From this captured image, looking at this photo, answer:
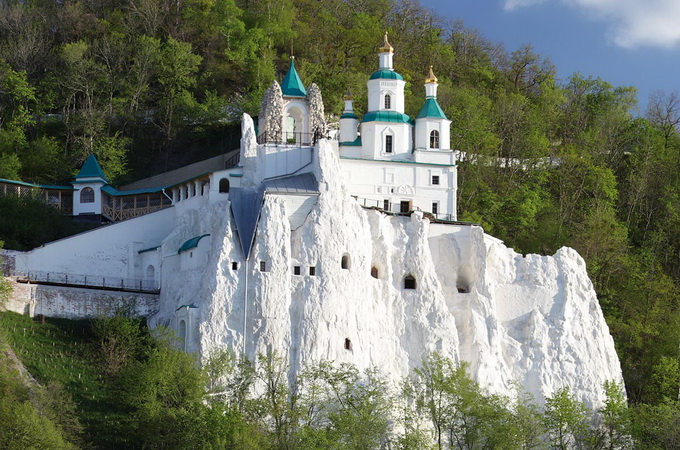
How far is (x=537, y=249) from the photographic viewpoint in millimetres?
67750

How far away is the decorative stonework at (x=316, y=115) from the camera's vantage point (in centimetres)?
5816

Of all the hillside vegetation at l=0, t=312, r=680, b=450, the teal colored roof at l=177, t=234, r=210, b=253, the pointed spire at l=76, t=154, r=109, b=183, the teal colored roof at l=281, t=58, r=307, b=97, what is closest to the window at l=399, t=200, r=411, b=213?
the teal colored roof at l=281, t=58, r=307, b=97

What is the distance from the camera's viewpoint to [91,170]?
207ft

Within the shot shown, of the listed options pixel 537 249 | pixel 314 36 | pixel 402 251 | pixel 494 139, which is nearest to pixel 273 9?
pixel 314 36

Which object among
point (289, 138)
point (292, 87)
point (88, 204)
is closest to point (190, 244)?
point (289, 138)

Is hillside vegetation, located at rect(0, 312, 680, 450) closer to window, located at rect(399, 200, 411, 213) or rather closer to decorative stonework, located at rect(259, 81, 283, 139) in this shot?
window, located at rect(399, 200, 411, 213)

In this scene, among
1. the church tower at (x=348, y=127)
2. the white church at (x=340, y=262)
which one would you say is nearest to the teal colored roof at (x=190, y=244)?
the white church at (x=340, y=262)

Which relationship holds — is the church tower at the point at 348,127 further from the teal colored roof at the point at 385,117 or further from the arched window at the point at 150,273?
the arched window at the point at 150,273

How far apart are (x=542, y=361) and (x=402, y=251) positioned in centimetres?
763

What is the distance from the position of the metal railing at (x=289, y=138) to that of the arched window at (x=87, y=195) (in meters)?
9.25

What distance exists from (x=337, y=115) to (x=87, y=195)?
1512 centimetres

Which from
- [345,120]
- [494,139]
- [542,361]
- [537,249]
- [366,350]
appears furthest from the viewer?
[494,139]

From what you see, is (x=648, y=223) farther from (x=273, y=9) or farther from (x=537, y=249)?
(x=273, y=9)

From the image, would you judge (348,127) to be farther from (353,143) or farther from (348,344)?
(348,344)
